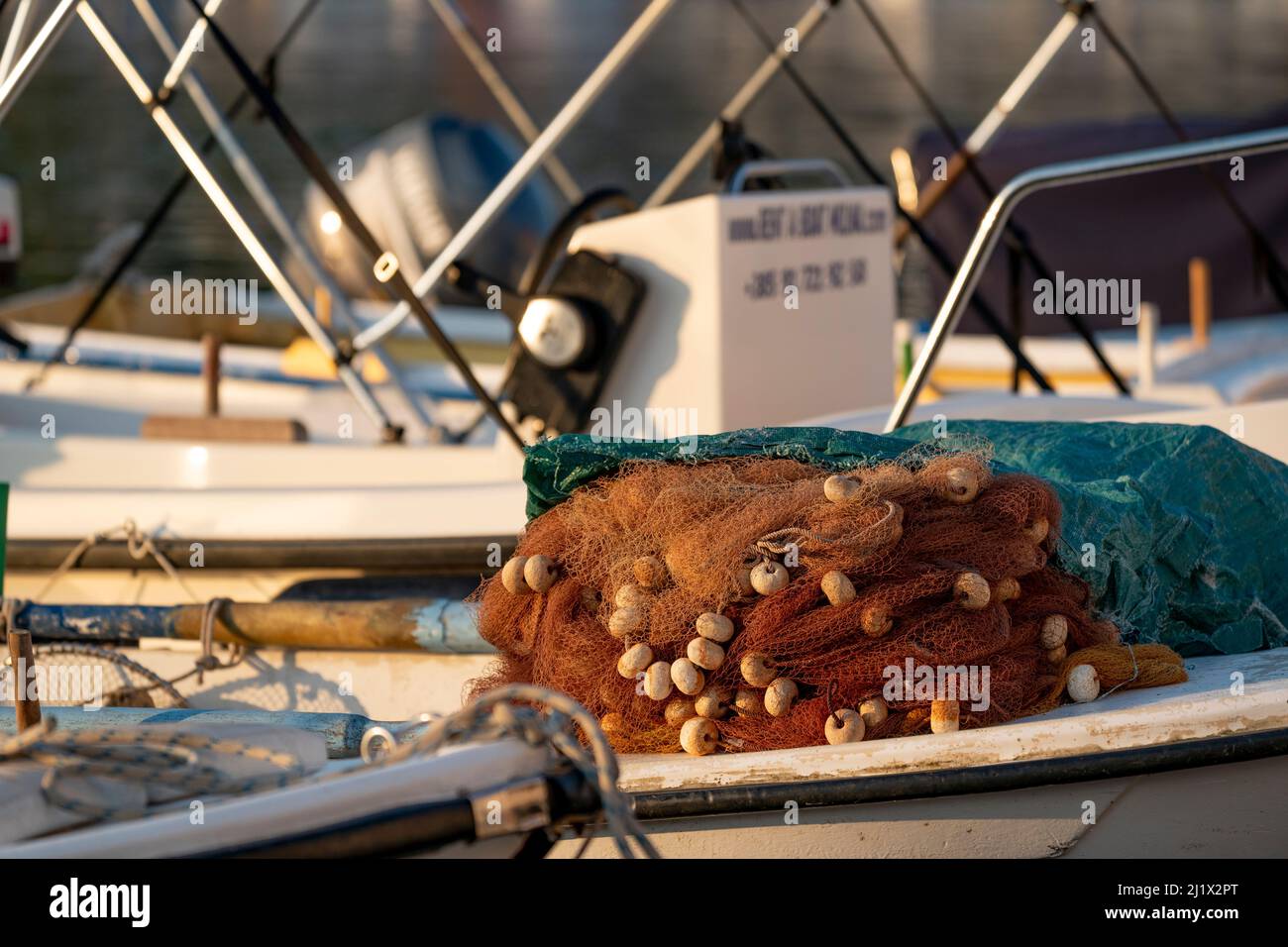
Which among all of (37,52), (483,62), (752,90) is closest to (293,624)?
(37,52)

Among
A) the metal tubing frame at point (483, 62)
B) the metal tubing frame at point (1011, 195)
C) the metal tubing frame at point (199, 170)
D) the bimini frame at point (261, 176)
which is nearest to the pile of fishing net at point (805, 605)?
the metal tubing frame at point (1011, 195)

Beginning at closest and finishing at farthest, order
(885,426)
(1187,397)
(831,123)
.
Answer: (885,426), (831,123), (1187,397)

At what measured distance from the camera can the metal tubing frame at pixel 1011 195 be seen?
460 cm

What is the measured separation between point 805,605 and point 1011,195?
5.80ft

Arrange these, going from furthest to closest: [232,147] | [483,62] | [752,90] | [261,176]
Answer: [752,90], [483,62], [261,176], [232,147]

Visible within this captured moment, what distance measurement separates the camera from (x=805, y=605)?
3.32m

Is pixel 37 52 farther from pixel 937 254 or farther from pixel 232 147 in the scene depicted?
pixel 937 254

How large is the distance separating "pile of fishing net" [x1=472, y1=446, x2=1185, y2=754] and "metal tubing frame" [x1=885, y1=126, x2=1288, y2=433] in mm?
1044

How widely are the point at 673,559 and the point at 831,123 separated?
175 inches

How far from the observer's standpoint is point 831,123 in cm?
743

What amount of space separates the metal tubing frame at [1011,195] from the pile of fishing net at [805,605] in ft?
3.42

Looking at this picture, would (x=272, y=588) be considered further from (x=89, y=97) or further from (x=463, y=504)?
(x=89, y=97)
